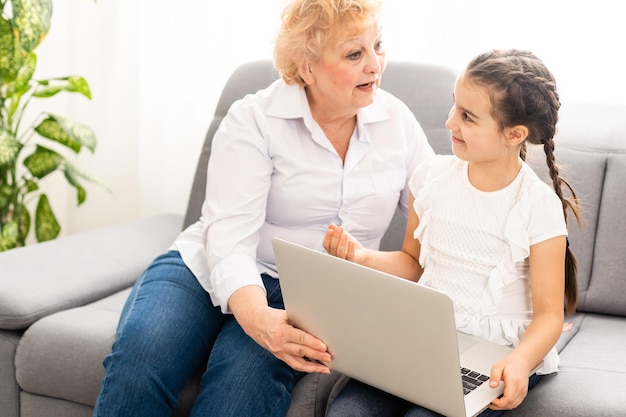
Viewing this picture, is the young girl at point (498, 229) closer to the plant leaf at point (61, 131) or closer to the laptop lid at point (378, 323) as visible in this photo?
the laptop lid at point (378, 323)

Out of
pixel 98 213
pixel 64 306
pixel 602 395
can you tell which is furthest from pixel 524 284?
pixel 98 213

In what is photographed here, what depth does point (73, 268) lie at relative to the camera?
2.12 meters

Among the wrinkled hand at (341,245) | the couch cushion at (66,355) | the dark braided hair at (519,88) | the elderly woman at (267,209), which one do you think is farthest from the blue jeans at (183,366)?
the dark braided hair at (519,88)

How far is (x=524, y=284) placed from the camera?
62.7 inches

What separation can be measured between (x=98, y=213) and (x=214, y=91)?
0.70m

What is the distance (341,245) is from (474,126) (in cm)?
33

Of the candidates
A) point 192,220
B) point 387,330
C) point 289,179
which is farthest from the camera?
point 192,220

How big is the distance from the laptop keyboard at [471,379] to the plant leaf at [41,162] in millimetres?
Answer: 1724

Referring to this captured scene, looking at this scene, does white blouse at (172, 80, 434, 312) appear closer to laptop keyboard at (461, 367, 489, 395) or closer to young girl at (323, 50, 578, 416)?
young girl at (323, 50, 578, 416)

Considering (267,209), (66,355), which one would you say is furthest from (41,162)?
(267,209)

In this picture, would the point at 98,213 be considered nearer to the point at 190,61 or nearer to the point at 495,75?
the point at 190,61

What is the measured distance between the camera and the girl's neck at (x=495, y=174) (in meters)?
1.60

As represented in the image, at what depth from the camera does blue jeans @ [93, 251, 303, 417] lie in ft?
5.22

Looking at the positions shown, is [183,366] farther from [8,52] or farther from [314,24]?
[8,52]
